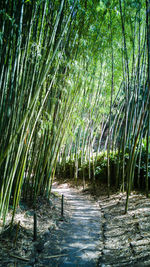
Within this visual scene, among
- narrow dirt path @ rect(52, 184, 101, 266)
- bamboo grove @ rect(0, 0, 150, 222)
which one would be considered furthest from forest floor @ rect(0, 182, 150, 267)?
bamboo grove @ rect(0, 0, 150, 222)

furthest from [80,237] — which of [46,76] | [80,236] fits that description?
[46,76]

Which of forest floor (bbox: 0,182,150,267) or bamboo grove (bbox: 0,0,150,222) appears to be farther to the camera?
bamboo grove (bbox: 0,0,150,222)

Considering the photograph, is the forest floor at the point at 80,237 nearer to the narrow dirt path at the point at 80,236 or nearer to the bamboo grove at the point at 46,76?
the narrow dirt path at the point at 80,236

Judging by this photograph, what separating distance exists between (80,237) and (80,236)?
0.03 meters

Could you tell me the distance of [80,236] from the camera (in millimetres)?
2291

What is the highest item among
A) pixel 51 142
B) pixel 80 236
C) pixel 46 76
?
pixel 46 76

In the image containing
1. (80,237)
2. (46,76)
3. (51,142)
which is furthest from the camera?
(51,142)

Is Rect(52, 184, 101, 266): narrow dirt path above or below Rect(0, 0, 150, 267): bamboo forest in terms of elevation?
below

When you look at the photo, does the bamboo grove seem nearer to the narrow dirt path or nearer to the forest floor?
the forest floor

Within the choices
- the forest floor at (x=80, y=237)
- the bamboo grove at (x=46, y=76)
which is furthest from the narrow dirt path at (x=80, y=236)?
the bamboo grove at (x=46, y=76)

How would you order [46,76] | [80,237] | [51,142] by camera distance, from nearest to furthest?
1. [80,237]
2. [46,76]
3. [51,142]

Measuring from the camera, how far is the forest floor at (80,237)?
1708mm

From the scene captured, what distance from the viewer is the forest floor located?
5.60 ft

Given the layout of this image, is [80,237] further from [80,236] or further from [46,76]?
[46,76]
